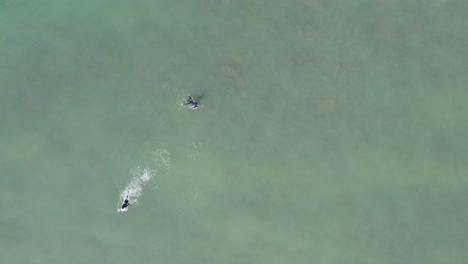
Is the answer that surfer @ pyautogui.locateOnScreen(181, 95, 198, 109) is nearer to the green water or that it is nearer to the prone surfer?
the green water

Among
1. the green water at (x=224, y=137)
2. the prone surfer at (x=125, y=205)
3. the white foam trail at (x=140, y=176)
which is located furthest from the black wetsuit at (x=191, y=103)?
the prone surfer at (x=125, y=205)

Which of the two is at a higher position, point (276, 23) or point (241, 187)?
point (276, 23)

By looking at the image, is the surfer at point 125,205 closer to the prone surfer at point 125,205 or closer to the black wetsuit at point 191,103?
the prone surfer at point 125,205

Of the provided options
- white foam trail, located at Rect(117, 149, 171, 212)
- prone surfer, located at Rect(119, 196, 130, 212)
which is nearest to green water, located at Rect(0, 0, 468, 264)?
white foam trail, located at Rect(117, 149, 171, 212)

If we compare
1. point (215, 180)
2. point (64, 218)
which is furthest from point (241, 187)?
point (64, 218)

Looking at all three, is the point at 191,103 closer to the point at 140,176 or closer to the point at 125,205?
the point at 140,176

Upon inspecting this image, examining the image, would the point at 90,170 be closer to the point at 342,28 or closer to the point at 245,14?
the point at 245,14

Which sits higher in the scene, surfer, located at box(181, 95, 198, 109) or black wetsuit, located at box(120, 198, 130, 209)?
surfer, located at box(181, 95, 198, 109)
